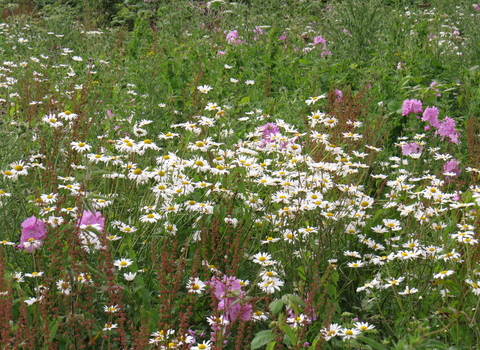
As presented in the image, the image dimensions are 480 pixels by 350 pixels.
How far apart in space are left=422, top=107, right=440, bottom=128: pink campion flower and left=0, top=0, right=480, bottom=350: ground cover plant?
0.03 ft

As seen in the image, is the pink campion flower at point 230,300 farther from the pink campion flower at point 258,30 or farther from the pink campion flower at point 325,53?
A: the pink campion flower at point 258,30

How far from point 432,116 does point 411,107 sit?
0.60ft

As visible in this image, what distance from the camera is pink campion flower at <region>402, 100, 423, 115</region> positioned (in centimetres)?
415

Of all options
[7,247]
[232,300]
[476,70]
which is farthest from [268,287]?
[476,70]

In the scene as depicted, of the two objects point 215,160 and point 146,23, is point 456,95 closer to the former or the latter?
point 215,160

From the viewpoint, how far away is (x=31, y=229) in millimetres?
2121

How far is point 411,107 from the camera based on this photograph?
4.17 metres

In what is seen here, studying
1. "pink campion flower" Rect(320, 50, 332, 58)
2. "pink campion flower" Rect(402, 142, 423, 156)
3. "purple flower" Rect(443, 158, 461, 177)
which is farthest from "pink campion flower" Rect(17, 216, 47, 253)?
"pink campion flower" Rect(320, 50, 332, 58)

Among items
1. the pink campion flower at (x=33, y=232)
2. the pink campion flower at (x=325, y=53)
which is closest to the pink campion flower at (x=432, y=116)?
the pink campion flower at (x=325, y=53)

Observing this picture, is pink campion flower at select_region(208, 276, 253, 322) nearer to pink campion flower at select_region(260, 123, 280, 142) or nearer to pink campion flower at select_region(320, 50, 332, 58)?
pink campion flower at select_region(260, 123, 280, 142)

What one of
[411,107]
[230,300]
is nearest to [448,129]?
[411,107]

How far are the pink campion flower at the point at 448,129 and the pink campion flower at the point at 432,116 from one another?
0.03m

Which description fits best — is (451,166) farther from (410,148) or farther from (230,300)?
(230,300)

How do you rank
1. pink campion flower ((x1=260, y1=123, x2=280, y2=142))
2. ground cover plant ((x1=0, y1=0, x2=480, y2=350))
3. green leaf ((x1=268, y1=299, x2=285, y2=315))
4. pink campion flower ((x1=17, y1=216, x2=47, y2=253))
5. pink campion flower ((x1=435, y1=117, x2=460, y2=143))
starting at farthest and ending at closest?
pink campion flower ((x1=435, y1=117, x2=460, y2=143))
pink campion flower ((x1=260, y1=123, x2=280, y2=142))
pink campion flower ((x1=17, y1=216, x2=47, y2=253))
ground cover plant ((x1=0, y1=0, x2=480, y2=350))
green leaf ((x1=268, y1=299, x2=285, y2=315))
